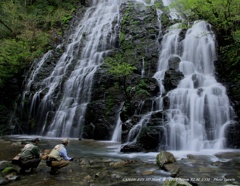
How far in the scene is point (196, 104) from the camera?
52.6 ft

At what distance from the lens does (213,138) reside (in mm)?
14477

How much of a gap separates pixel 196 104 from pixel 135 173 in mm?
8334

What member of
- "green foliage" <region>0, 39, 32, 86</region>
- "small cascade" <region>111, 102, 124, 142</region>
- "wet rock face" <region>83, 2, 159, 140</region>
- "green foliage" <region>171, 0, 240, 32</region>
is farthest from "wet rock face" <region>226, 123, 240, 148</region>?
"green foliage" <region>0, 39, 32, 86</region>

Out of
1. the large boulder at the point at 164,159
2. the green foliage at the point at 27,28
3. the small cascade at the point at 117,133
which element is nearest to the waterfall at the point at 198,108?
the large boulder at the point at 164,159

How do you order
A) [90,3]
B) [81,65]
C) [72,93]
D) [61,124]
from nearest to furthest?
[61,124], [72,93], [81,65], [90,3]

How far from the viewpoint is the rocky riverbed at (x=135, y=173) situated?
8.19 metres

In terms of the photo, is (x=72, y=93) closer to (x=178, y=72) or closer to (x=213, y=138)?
(x=178, y=72)

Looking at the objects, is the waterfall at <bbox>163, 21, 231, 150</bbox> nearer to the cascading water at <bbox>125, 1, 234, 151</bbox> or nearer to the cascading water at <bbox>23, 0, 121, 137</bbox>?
the cascading water at <bbox>125, 1, 234, 151</bbox>

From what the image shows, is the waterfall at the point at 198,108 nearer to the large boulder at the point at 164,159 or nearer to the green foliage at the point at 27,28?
the large boulder at the point at 164,159

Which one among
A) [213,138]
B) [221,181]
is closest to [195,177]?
[221,181]

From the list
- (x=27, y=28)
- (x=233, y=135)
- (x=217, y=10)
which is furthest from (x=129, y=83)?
(x=27, y=28)

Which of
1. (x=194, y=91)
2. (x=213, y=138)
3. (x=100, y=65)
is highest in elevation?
(x=100, y=65)

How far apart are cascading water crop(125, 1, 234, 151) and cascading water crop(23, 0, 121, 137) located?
732 cm

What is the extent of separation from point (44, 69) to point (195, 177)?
2303cm
